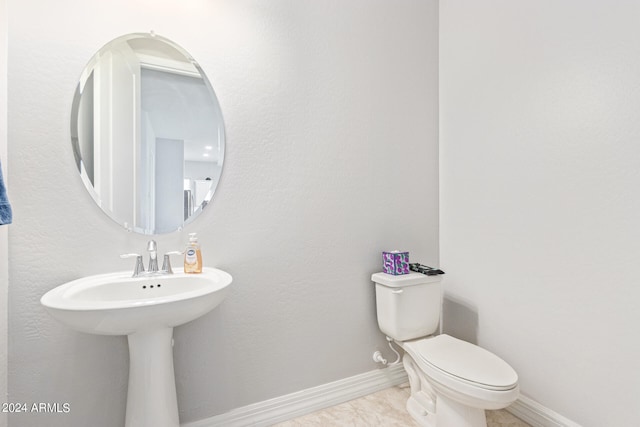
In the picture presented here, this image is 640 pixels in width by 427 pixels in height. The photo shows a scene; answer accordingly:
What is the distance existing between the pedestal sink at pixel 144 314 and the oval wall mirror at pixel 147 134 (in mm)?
260

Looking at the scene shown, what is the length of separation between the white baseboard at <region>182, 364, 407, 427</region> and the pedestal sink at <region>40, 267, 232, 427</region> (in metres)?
0.37

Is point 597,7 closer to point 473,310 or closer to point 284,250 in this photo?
point 473,310

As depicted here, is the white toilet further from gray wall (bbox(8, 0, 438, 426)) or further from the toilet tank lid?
gray wall (bbox(8, 0, 438, 426))

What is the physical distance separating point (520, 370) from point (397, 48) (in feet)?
6.45

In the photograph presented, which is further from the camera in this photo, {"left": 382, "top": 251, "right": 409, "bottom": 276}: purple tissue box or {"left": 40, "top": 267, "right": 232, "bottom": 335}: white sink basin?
{"left": 382, "top": 251, "right": 409, "bottom": 276}: purple tissue box

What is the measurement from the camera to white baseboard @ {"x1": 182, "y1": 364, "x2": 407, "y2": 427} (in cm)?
151

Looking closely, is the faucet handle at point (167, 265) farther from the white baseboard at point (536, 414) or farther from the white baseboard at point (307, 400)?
the white baseboard at point (536, 414)

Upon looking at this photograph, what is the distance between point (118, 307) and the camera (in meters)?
0.92

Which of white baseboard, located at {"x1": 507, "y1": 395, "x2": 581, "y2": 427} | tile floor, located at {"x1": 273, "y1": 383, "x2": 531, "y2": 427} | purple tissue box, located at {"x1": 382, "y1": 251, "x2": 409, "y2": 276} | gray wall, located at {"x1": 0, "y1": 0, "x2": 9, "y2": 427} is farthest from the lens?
purple tissue box, located at {"x1": 382, "y1": 251, "x2": 409, "y2": 276}

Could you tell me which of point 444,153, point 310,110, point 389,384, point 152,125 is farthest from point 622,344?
point 152,125

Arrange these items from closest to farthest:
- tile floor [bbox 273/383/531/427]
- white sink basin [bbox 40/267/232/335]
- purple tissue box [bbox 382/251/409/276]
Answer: white sink basin [bbox 40/267/232/335], tile floor [bbox 273/383/531/427], purple tissue box [bbox 382/251/409/276]

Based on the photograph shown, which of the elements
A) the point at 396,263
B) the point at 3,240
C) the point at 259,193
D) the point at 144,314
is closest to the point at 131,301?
the point at 144,314

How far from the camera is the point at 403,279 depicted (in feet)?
5.43

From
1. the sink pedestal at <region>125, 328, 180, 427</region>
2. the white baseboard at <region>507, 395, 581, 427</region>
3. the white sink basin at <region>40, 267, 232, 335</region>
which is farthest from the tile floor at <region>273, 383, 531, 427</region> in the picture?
the white sink basin at <region>40, 267, 232, 335</region>
